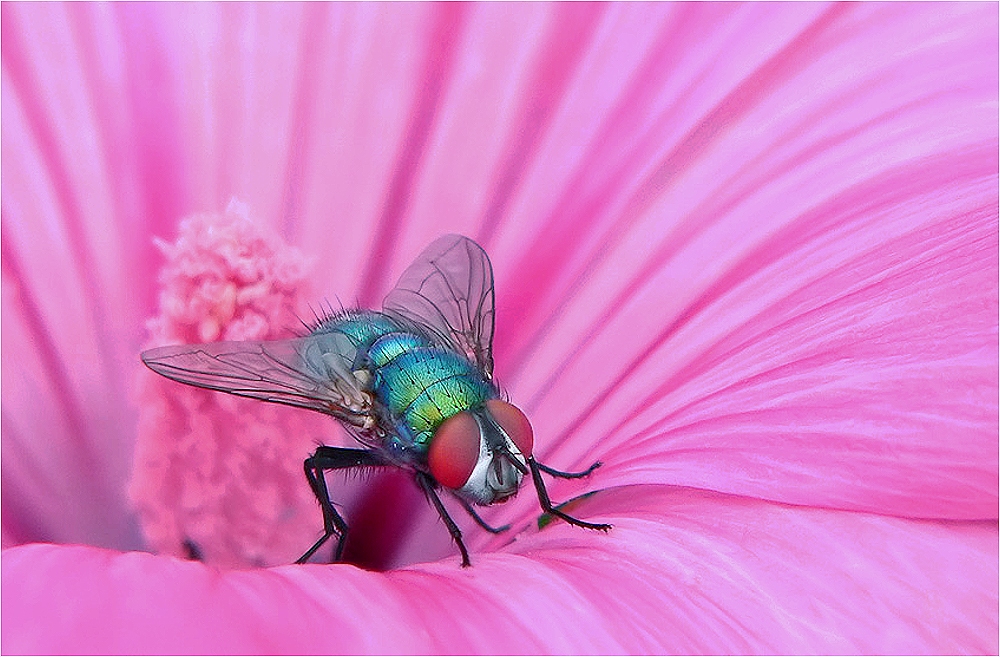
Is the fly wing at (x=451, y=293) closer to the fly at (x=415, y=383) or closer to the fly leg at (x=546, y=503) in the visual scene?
the fly at (x=415, y=383)

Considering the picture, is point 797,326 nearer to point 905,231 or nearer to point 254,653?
point 905,231

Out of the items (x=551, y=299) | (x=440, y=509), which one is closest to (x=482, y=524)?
(x=440, y=509)

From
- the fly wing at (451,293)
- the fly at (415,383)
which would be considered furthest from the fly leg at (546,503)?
the fly wing at (451,293)

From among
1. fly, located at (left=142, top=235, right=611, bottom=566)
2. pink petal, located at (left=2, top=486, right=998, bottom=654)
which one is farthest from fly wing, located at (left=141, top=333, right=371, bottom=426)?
pink petal, located at (left=2, top=486, right=998, bottom=654)

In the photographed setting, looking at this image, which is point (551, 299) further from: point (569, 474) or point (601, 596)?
point (601, 596)

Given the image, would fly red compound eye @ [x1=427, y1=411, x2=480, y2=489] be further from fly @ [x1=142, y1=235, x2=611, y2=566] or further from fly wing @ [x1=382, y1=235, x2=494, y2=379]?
fly wing @ [x1=382, y1=235, x2=494, y2=379]

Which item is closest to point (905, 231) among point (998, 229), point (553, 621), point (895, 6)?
point (998, 229)
